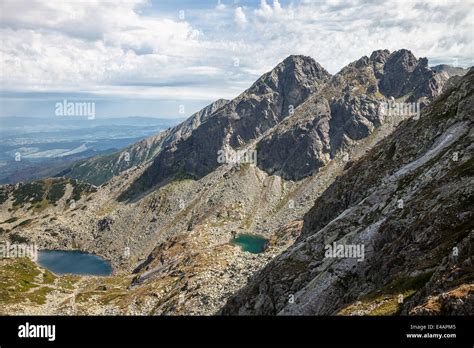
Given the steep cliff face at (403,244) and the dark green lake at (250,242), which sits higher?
the steep cliff face at (403,244)

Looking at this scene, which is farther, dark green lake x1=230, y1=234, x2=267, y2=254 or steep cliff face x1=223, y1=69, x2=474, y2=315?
dark green lake x1=230, y1=234, x2=267, y2=254

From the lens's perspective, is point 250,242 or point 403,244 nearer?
point 403,244

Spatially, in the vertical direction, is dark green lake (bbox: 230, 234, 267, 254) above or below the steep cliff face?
below

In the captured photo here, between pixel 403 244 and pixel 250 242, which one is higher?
pixel 403 244
